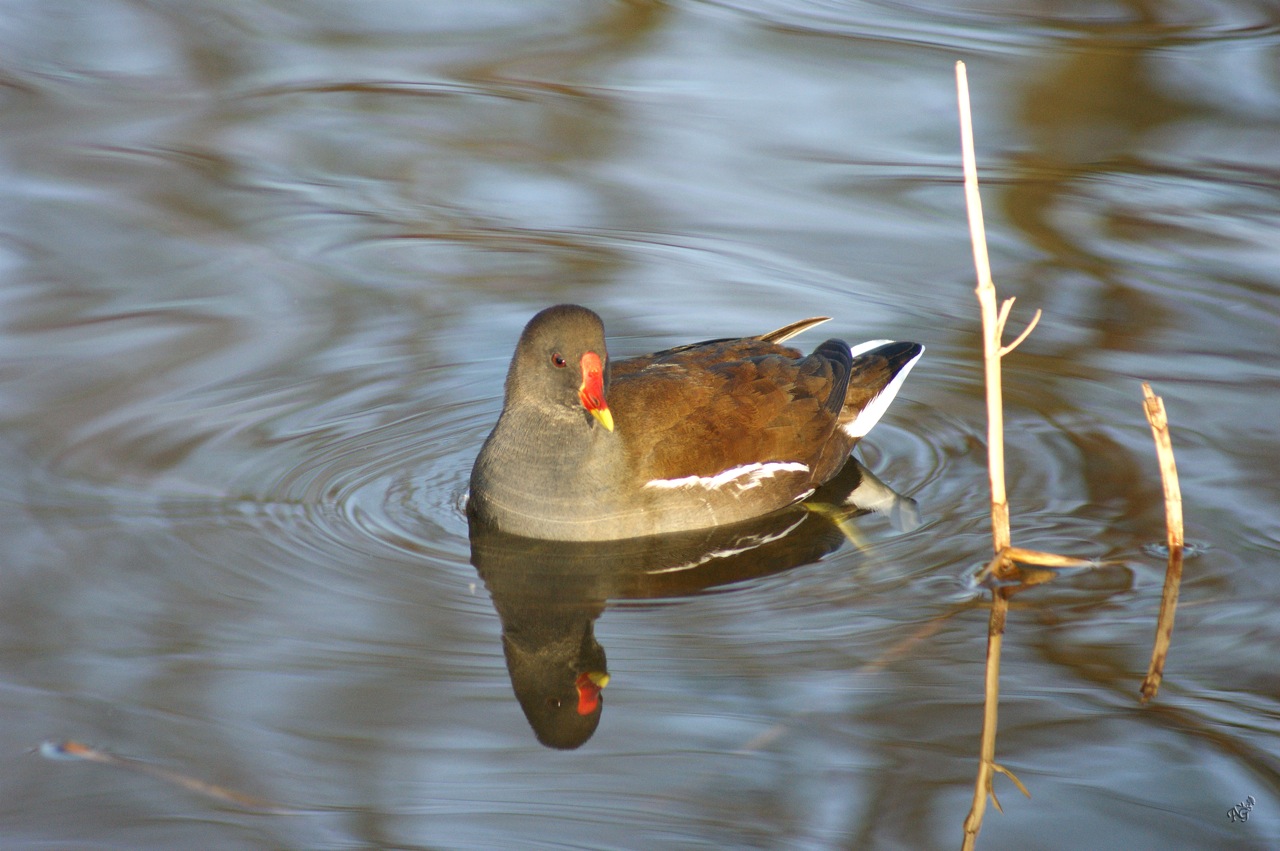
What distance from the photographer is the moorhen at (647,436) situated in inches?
209

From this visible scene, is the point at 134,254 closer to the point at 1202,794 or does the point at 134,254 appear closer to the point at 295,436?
the point at 295,436

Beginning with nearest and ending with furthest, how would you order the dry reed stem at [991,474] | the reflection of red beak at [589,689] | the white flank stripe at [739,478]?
1. the dry reed stem at [991,474]
2. the reflection of red beak at [589,689]
3. the white flank stripe at [739,478]

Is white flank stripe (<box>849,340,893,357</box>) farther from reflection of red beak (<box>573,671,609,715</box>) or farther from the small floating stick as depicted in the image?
the small floating stick

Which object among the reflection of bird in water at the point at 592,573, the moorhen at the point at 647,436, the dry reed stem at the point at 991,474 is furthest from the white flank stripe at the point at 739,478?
the dry reed stem at the point at 991,474

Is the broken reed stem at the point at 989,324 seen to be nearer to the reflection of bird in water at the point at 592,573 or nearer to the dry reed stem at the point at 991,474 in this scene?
the dry reed stem at the point at 991,474

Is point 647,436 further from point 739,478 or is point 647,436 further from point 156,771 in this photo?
point 156,771

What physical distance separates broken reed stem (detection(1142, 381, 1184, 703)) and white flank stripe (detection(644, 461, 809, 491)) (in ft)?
4.48

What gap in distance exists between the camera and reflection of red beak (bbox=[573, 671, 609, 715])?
14.2ft

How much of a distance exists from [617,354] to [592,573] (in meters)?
1.79

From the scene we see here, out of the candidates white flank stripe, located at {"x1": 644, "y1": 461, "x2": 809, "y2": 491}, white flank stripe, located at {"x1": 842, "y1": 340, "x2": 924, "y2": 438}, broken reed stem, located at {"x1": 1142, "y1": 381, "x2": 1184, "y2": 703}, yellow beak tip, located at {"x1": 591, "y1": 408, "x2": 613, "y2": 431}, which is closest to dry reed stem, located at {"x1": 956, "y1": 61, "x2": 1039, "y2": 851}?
broken reed stem, located at {"x1": 1142, "y1": 381, "x2": 1184, "y2": 703}

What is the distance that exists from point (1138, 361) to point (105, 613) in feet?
14.4

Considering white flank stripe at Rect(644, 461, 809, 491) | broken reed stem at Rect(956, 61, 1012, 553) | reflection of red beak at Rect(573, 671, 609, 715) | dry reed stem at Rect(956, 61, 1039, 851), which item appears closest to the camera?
dry reed stem at Rect(956, 61, 1039, 851)

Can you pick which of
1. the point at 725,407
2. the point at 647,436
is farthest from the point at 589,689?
the point at 725,407

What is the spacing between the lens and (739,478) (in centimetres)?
560
